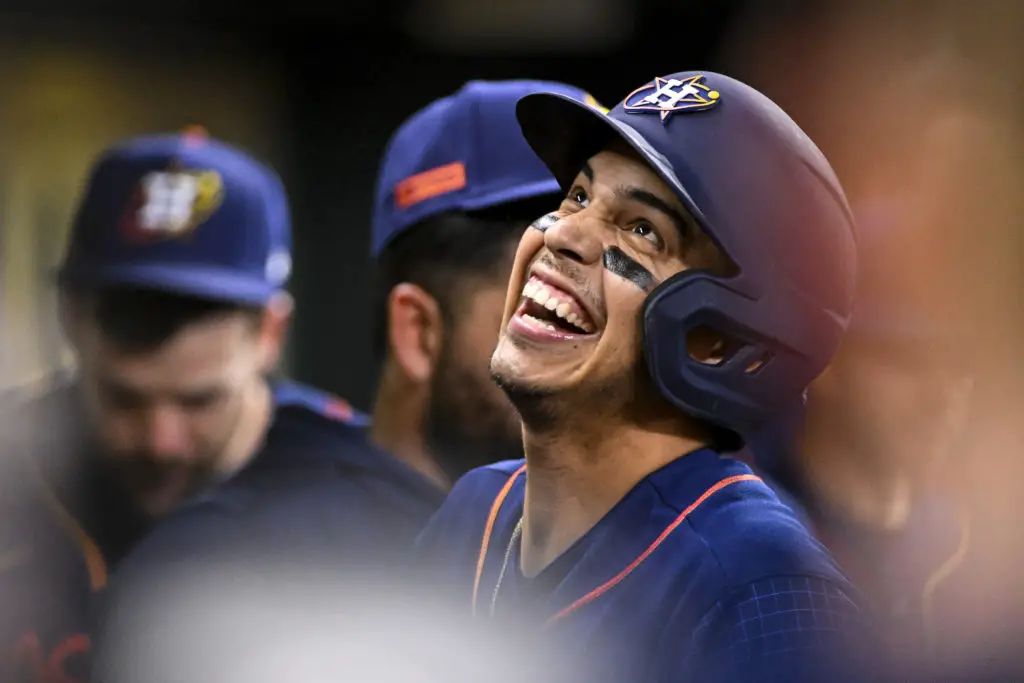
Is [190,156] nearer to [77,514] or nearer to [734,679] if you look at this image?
[77,514]

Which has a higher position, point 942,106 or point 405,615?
point 942,106

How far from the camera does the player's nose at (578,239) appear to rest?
1.06 meters

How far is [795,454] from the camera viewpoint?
3.80ft

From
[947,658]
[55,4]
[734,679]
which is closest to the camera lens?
[734,679]

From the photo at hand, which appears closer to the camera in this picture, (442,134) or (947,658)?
(947,658)

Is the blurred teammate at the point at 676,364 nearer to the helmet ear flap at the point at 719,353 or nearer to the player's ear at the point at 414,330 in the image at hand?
the helmet ear flap at the point at 719,353

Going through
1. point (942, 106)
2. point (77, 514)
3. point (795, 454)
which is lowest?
point (77, 514)

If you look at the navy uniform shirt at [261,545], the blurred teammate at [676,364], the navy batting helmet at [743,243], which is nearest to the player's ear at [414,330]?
the navy uniform shirt at [261,545]

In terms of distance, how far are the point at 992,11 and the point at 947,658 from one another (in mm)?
592

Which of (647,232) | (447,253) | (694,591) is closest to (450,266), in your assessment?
(447,253)

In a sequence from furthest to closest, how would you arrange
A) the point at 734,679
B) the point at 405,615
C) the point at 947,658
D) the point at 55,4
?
the point at 55,4 < the point at 405,615 < the point at 947,658 < the point at 734,679

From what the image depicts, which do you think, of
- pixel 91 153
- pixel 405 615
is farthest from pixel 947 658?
pixel 91 153

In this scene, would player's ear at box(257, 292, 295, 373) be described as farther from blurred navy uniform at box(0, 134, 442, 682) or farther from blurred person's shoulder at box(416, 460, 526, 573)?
blurred person's shoulder at box(416, 460, 526, 573)

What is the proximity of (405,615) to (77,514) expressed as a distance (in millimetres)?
416
